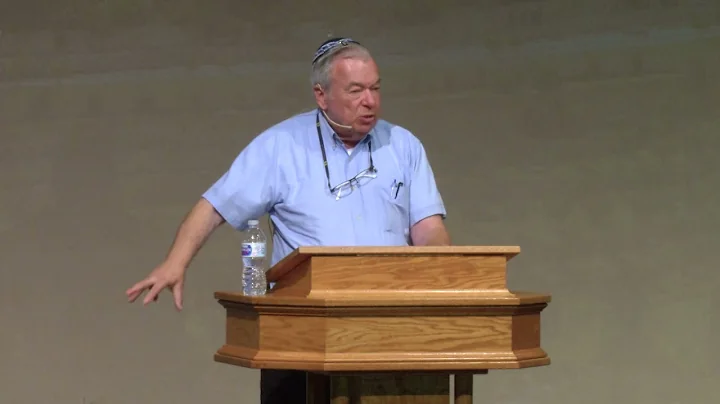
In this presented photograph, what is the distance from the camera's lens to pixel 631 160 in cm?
427

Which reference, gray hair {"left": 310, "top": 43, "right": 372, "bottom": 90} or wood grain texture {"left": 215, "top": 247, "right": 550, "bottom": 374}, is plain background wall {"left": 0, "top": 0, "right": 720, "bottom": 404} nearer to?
gray hair {"left": 310, "top": 43, "right": 372, "bottom": 90}

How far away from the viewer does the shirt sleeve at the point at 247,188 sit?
2.79m

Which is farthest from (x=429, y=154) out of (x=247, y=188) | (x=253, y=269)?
(x=253, y=269)

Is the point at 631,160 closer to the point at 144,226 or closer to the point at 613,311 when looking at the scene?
the point at 613,311

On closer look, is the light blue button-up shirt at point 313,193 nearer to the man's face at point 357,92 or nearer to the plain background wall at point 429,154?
the man's face at point 357,92

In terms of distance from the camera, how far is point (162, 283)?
2.51 metres

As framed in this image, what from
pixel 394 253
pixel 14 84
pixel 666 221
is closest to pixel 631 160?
pixel 666 221

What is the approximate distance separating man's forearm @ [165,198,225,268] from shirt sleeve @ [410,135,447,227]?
1.80 feet

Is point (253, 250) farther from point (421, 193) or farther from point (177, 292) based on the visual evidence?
point (421, 193)

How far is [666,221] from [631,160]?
293 mm

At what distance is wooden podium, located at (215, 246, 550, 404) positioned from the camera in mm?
2117

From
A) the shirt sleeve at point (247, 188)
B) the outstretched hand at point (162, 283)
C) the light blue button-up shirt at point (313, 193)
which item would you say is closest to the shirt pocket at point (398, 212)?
the light blue button-up shirt at point (313, 193)

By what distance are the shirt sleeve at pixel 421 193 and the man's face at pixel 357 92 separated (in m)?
0.21

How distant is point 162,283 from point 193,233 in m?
0.25
